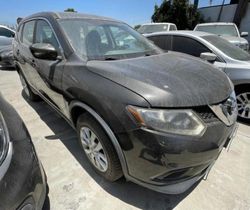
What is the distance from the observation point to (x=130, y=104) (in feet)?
5.02

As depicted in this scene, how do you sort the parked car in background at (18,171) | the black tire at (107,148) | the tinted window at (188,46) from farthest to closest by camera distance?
the tinted window at (188,46) → the black tire at (107,148) → the parked car in background at (18,171)

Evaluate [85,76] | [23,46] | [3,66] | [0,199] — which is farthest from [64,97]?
[3,66]

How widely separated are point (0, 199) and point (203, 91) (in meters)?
1.56

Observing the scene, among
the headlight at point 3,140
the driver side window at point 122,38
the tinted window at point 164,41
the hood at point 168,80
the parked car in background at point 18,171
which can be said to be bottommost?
the tinted window at point 164,41

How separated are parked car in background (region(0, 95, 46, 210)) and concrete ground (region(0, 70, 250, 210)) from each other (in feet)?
2.04

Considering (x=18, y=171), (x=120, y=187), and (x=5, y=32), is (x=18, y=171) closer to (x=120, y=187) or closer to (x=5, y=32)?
(x=120, y=187)

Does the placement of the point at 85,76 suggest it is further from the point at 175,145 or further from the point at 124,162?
the point at 175,145

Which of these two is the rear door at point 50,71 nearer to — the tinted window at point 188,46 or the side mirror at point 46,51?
the side mirror at point 46,51

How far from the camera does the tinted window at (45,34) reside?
2449mm

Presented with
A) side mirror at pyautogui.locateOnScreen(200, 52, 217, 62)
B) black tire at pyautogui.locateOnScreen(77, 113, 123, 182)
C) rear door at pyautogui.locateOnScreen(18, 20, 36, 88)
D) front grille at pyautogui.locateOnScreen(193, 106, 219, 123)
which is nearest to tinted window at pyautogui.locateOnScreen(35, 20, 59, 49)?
rear door at pyautogui.locateOnScreen(18, 20, 36, 88)

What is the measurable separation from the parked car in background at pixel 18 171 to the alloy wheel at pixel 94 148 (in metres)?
0.61

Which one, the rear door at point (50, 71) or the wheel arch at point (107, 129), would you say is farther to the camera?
the rear door at point (50, 71)

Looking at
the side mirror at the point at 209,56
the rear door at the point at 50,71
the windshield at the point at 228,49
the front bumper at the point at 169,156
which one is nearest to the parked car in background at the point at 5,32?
the rear door at the point at 50,71

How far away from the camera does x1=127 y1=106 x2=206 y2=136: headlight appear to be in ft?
4.85
